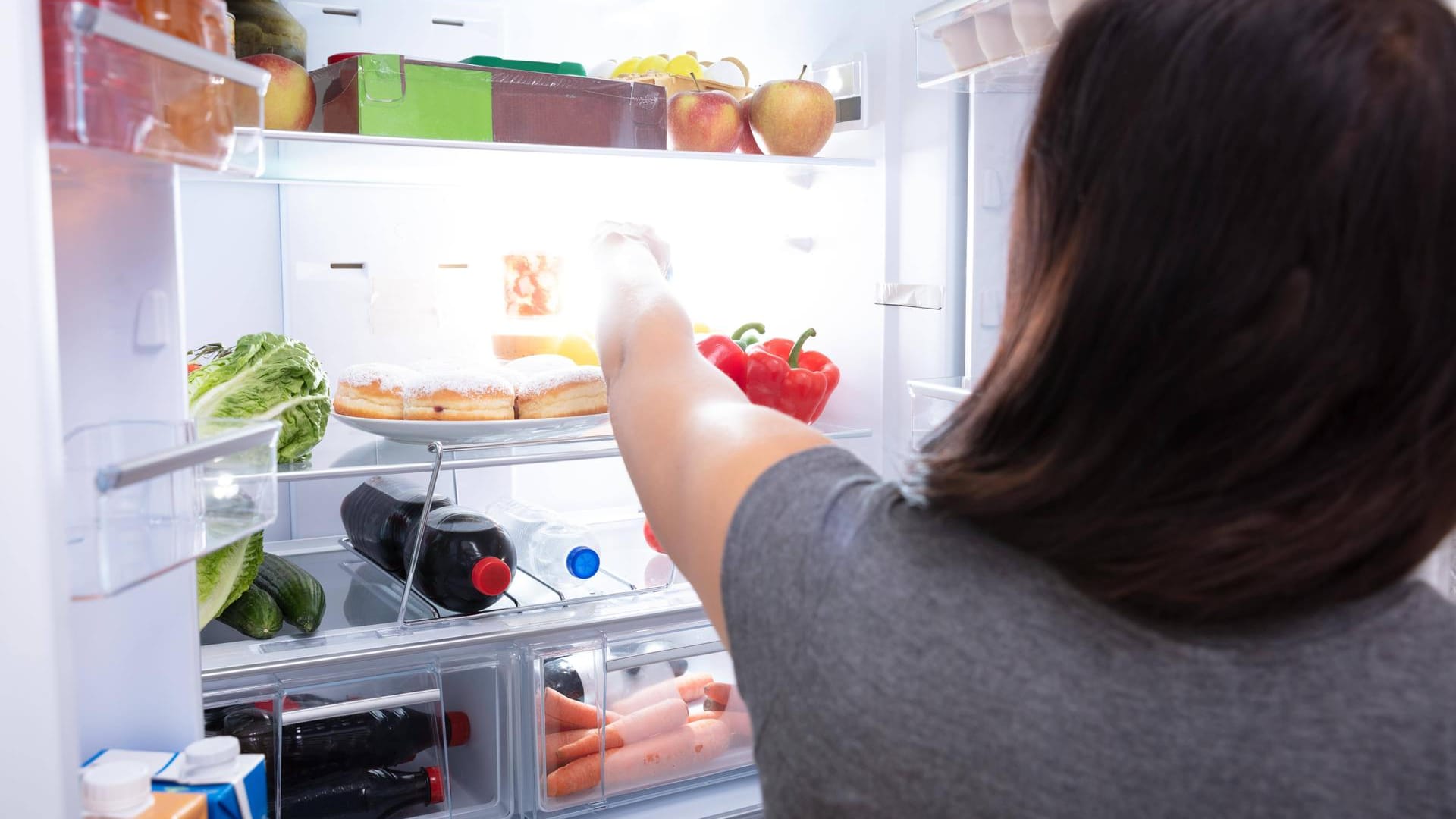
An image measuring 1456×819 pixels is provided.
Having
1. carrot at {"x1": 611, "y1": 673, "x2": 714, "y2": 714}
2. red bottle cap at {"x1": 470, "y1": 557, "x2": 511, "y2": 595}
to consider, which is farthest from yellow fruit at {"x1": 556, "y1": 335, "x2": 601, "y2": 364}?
carrot at {"x1": 611, "y1": 673, "x2": 714, "y2": 714}

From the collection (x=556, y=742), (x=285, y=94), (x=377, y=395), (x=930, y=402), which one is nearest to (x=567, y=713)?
(x=556, y=742)

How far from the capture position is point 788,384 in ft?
5.69

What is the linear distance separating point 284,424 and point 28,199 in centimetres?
81

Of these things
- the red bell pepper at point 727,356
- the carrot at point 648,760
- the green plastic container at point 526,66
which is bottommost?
the carrot at point 648,760

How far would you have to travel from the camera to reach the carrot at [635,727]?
5.06 feet

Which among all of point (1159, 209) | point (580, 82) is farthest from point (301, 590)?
point (1159, 209)

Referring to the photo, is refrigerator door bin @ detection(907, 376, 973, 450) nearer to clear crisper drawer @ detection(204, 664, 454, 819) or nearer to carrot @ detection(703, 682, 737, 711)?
carrot @ detection(703, 682, 737, 711)

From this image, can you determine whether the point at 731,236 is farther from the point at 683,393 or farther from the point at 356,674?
the point at 683,393

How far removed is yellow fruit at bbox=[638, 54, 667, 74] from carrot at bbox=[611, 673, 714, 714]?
90 centimetres

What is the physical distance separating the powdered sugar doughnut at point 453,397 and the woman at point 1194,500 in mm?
940

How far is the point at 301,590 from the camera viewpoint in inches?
56.4

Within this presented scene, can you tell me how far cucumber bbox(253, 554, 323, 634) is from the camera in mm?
1426

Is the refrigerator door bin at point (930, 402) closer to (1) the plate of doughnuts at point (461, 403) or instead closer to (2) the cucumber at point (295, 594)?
(1) the plate of doughnuts at point (461, 403)

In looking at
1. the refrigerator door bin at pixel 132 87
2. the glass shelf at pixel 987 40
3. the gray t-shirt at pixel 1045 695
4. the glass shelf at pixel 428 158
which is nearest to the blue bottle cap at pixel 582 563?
the glass shelf at pixel 428 158
